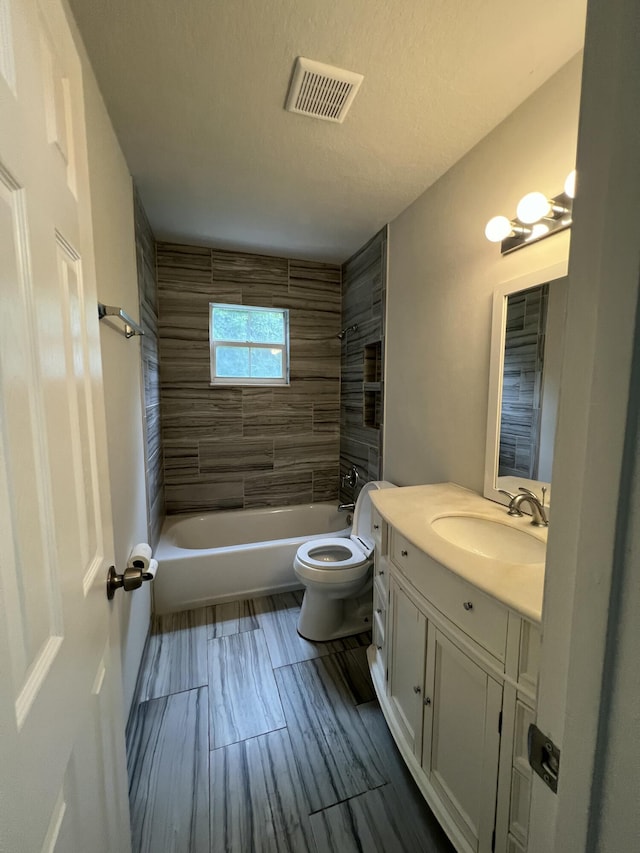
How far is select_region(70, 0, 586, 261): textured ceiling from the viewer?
98 centimetres

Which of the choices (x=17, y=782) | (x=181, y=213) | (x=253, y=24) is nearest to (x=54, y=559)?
(x=17, y=782)

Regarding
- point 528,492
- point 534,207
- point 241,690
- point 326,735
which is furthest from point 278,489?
point 534,207

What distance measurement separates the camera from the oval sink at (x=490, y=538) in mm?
1152

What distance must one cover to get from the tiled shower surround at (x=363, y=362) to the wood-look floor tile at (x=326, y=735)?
1243mm

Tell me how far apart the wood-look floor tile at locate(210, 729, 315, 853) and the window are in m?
2.27

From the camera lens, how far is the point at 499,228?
4.24 ft

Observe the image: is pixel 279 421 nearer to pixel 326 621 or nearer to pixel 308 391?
pixel 308 391

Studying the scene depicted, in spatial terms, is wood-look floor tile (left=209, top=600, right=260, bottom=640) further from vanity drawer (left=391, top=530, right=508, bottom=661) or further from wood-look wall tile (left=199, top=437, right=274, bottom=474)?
vanity drawer (left=391, top=530, right=508, bottom=661)

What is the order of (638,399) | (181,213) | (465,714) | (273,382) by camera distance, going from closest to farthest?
(638,399) < (465,714) < (181,213) < (273,382)

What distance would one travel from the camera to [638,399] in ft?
1.01

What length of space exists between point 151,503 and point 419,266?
213 centimetres

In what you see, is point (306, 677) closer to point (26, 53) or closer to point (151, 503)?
point (151, 503)

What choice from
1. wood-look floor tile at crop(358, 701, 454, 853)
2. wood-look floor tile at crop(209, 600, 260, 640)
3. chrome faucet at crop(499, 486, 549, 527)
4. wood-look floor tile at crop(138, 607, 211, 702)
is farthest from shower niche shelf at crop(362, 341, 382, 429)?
wood-look floor tile at crop(138, 607, 211, 702)

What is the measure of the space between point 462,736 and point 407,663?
0.95 feet
